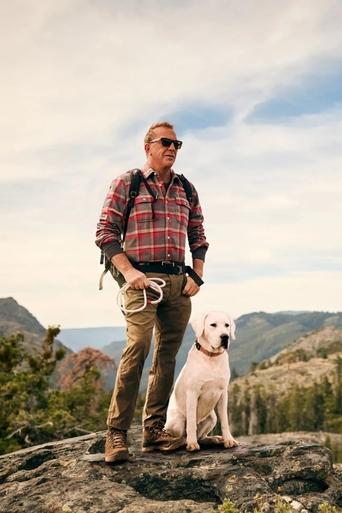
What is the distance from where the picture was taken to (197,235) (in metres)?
9.37

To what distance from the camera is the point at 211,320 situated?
8.01 metres

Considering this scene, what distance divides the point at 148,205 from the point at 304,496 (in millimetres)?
4349

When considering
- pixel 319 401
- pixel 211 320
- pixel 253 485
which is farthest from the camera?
pixel 319 401

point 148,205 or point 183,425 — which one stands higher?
point 148,205

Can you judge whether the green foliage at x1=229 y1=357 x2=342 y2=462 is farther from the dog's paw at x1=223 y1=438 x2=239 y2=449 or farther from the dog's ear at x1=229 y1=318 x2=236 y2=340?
the dog's ear at x1=229 y1=318 x2=236 y2=340

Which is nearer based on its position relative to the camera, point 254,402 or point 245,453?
point 245,453

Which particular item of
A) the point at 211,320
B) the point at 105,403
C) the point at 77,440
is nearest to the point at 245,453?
the point at 211,320

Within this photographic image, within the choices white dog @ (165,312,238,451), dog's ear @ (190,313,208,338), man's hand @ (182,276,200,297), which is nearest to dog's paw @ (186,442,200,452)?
white dog @ (165,312,238,451)

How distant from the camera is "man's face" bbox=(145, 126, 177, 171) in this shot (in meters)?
8.37

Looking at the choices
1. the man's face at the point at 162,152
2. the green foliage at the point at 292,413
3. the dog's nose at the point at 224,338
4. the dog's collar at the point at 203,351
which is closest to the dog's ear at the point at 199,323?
the dog's collar at the point at 203,351

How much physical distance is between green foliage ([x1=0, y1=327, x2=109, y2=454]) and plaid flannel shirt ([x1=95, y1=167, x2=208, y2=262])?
20.3 meters

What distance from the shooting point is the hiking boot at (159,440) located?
329 inches

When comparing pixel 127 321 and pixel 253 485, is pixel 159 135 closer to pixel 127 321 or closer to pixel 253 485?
pixel 127 321

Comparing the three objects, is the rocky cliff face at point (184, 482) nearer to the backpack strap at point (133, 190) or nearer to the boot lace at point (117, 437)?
the boot lace at point (117, 437)
